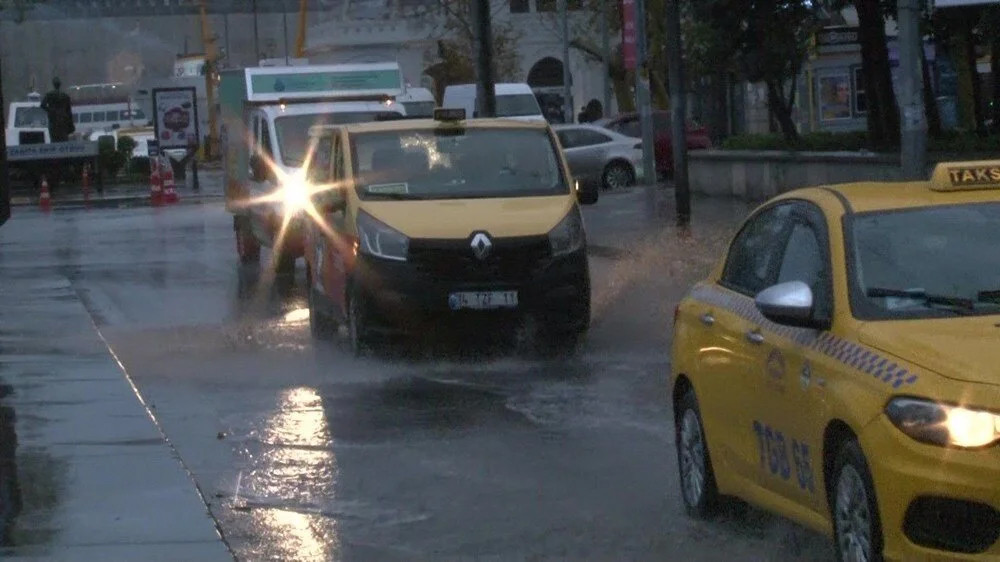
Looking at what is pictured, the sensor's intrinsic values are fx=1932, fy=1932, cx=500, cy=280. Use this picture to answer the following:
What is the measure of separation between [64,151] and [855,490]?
1719 inches

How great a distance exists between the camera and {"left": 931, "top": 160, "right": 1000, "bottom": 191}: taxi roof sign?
7.36 m

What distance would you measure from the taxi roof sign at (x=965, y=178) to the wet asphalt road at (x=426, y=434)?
150cm

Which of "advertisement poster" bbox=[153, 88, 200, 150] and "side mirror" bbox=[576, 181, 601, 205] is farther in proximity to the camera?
"advertisement poster" bbox=[153, 88, 200, 150]

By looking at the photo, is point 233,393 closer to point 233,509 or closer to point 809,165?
point 233,509

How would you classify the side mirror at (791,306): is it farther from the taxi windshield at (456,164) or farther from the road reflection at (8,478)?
the taxi windshield at (456,164)

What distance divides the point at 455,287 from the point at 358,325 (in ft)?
2.76

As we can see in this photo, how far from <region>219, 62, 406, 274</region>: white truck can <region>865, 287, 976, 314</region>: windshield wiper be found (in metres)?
13.3

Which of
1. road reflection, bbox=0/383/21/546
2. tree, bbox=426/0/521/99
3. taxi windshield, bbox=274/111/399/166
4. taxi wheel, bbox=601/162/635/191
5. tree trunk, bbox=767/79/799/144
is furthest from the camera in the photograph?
tree, bbox=426/0/521/99

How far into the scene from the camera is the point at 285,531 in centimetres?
838

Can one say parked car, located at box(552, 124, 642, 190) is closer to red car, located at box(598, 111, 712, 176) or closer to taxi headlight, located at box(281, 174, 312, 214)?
red car, located at box(598, 111, 712, 176)

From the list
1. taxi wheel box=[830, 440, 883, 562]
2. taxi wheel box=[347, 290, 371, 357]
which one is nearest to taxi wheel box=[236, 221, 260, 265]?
taxi wheel box=[347, 290, 371, 357]

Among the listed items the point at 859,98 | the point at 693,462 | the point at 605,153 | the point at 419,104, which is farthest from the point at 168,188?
the point at 693,462

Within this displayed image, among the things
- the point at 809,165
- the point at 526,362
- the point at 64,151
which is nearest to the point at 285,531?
the point at 526,362

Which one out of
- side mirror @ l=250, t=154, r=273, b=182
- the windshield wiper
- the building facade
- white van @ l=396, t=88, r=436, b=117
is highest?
the building facade
